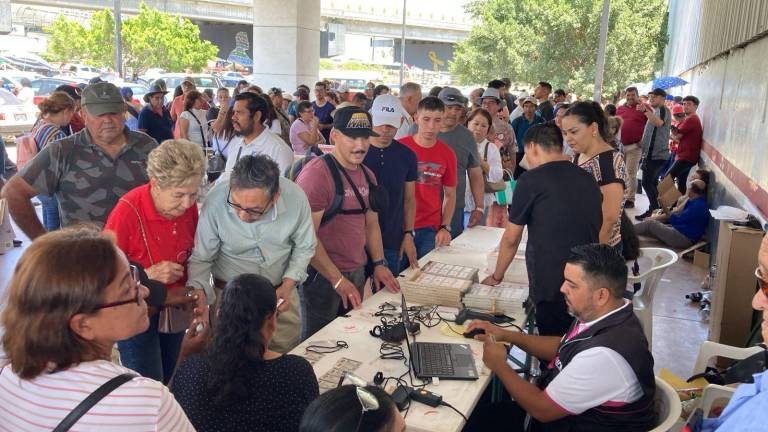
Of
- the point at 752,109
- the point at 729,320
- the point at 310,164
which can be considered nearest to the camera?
the point at 310,164

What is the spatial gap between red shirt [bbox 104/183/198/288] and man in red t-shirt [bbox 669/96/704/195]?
323 inches

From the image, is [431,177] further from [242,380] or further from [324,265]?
[242,380]

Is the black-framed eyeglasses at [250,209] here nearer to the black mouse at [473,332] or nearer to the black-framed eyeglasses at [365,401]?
the black mouse at [473,332]

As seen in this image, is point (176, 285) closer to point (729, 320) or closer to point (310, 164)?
point (310, 164)

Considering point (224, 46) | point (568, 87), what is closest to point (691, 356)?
point (568, 87)

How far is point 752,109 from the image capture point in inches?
242

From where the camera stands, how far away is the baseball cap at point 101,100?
117 inches

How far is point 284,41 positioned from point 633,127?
25.5ft

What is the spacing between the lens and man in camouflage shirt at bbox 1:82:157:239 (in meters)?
2.88

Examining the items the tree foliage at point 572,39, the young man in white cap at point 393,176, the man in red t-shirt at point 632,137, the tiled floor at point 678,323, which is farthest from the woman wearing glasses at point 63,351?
the tree foliage at point 572,39

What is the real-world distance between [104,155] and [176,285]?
79 centimetres

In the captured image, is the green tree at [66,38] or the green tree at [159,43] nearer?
the green tree at [159,43]

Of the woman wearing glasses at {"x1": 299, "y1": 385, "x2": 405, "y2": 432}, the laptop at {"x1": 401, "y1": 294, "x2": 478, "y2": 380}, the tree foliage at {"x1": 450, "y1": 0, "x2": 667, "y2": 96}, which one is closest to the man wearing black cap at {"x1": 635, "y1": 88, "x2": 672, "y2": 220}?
the laptop at {"x1": 401, "y1": 294, "x2": 478, "y2": 380}

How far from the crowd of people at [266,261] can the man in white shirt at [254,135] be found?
0.05 feet
